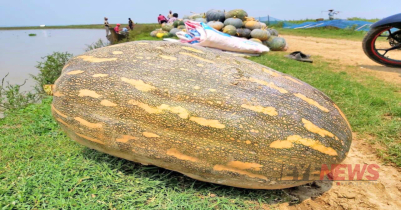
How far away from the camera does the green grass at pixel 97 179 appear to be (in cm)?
185

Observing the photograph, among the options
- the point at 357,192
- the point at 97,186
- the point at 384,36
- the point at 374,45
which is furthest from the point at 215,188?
the point at 384,36

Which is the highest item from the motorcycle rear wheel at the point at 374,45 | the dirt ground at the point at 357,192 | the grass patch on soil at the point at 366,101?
the motorcycle rear wheel at the point at 374,45

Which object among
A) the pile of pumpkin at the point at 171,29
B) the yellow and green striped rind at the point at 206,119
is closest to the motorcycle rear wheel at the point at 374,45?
the yellow and green striped rind at the point at 206,119

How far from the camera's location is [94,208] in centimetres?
176

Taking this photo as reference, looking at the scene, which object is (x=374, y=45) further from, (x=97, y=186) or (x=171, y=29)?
(x=171, y=29)

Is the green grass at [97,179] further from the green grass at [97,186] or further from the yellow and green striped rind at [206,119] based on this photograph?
the yellow and green striped rind at [206,119]

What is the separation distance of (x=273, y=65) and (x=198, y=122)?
523 cm

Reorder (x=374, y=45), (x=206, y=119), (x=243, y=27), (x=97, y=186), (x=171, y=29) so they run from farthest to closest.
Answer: (x=171, y=29), (x=243, y=27), (x=374, y=45), (x=97, y=186), (x=206, y=119)

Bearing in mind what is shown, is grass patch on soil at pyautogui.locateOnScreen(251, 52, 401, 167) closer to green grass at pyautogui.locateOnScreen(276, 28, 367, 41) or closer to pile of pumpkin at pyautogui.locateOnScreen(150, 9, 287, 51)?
pile of pumpkin at pyautogui.locateOnScreen(150, 9, 287, 51)

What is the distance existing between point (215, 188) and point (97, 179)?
1053 mm

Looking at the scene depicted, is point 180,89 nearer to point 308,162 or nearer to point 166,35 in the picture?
point 308,162

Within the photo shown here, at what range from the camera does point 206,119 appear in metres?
1.73

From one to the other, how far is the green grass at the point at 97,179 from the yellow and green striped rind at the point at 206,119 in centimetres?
22

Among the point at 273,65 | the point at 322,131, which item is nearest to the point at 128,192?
the point at 322,131
